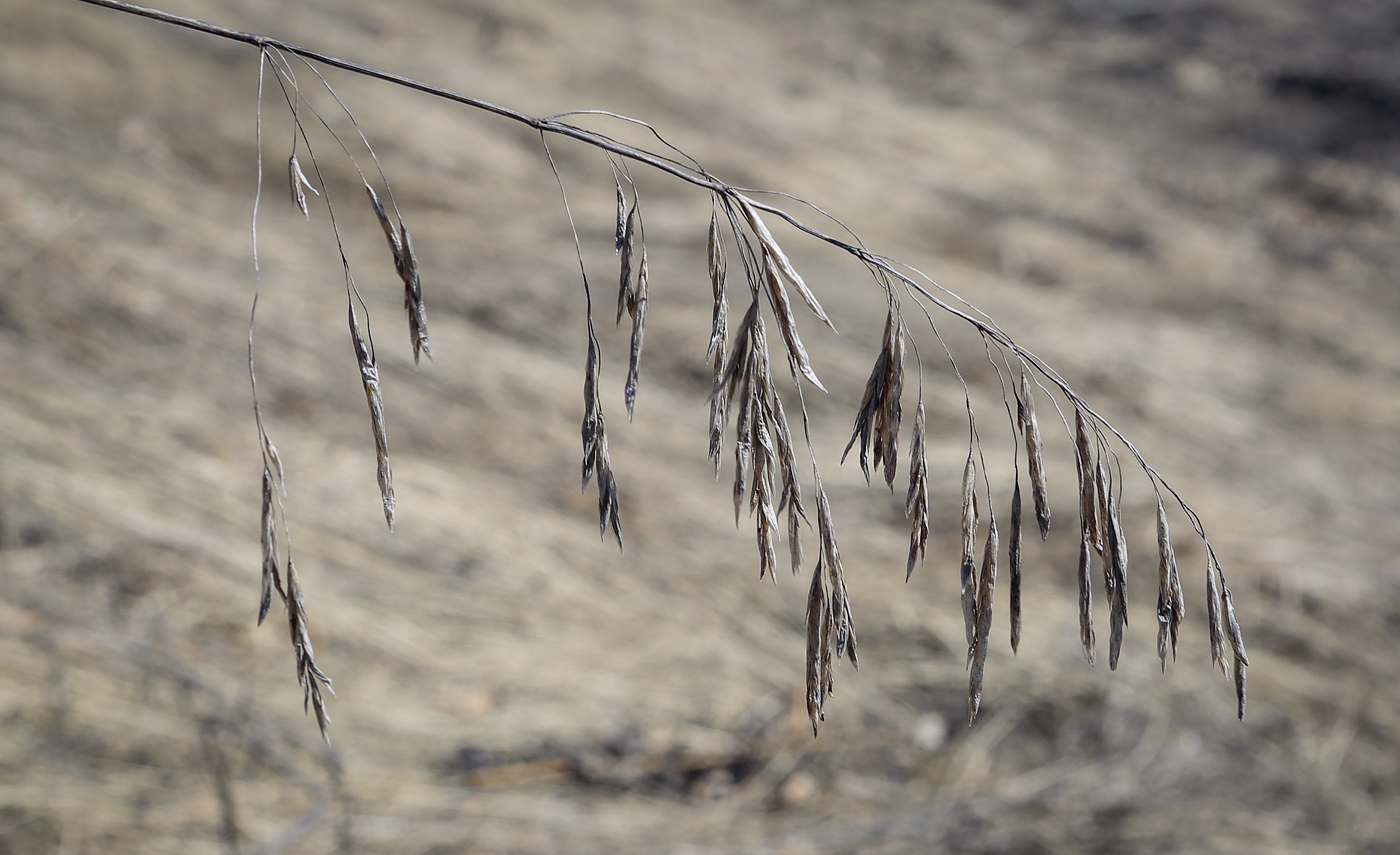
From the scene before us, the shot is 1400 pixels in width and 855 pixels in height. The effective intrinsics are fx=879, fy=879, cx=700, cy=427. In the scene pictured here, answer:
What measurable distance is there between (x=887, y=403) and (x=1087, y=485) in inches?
8.8

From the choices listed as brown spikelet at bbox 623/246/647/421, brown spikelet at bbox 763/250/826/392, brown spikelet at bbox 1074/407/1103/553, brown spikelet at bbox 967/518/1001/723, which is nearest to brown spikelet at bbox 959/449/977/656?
brown spikelet at bbox 967/518/1001/723

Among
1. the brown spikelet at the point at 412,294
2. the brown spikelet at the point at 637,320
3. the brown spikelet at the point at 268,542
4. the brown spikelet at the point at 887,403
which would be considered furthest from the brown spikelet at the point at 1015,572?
the brown spikelet at the point at 268,542

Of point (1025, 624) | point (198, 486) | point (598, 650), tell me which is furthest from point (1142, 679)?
point (198, 486)

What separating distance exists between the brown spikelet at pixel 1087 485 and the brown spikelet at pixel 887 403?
0.60 feet

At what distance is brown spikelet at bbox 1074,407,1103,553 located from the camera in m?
0.90

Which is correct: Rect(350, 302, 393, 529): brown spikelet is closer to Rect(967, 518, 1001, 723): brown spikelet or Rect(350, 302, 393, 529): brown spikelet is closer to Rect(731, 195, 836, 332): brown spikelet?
Rect(731, 195, 836, 332): brown spikelet

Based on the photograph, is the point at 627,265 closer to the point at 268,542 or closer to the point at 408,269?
the point at 408,269

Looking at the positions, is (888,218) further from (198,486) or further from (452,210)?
(198,486)

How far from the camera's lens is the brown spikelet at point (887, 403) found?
2.93 ft

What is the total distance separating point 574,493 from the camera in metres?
3.24

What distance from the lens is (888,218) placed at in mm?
4945

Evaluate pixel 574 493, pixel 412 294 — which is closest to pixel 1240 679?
pixel 412 294

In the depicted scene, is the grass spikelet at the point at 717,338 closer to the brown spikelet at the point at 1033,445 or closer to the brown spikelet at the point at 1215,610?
the brown spikelet at the point at 1033,445

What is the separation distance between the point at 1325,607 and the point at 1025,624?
1.13 m
